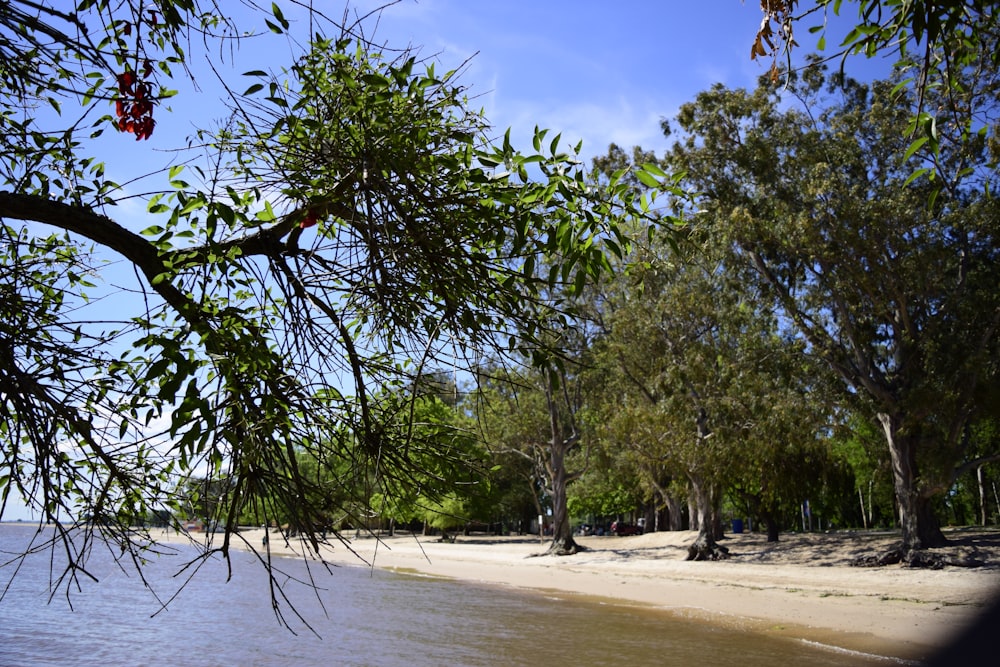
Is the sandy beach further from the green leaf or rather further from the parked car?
the parked car

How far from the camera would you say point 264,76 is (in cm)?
303

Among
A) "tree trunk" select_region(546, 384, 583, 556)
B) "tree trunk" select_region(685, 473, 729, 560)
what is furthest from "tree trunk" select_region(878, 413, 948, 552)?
"tree trunk" select_region(546, 384, 583, 556)

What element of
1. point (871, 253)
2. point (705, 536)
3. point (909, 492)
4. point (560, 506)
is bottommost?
point (705, 536)

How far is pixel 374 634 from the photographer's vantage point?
15.9m

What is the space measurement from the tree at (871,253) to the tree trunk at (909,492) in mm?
40

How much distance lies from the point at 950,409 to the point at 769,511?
1185 centimetres

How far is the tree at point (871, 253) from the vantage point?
2006 cm

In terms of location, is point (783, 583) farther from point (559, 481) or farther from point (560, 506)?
point (560, 506)

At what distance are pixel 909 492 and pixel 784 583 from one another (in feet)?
14.0

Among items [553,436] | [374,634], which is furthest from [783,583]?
[553,436]

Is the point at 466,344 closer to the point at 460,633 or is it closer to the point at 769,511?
the point at 460,633

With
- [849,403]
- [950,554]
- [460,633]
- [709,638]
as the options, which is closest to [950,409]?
[849,403]

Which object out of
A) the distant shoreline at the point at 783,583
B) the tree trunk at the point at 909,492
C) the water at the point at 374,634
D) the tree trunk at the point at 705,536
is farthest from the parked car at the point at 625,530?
the tree trunk at the point at 909,492

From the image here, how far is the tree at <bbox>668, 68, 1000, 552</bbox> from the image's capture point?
2006 centimetres
